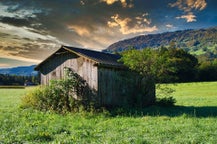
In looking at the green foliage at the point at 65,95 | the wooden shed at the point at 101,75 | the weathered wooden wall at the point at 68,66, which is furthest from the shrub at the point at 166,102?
the green foliage at the point at 65,95

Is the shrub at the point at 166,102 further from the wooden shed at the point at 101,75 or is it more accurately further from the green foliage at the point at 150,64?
the green foliage at the point at 150,64

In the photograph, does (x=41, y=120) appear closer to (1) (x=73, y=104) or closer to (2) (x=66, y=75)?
(1) (x=73, y=104)

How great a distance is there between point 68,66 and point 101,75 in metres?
3.44

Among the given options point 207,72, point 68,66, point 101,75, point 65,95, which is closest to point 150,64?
point 101,75

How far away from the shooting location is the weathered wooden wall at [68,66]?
23.7m

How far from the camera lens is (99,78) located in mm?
23453

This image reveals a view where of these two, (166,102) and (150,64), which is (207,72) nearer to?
(166,102)

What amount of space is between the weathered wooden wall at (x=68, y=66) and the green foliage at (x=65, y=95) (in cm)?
61

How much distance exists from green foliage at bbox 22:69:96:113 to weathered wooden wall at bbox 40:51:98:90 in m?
0.61

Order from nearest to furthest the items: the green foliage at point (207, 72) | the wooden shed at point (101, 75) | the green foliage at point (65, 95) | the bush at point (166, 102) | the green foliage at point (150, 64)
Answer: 1. the green foliage at point (65, 95)
2. the wooden shed at point (101, 75)
3. the green foliage at point (150, 64)
4. the bush at point (166, 102)
5. the green foliage at point (207, 72)

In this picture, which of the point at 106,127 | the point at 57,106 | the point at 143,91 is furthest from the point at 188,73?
the point at 106,127

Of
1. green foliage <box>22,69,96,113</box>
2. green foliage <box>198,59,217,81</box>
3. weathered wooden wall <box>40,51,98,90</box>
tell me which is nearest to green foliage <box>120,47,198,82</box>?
weathered wooden wall <box>40,51,98,90</box>

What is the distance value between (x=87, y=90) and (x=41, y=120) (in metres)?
5.74

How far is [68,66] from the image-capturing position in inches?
1000
